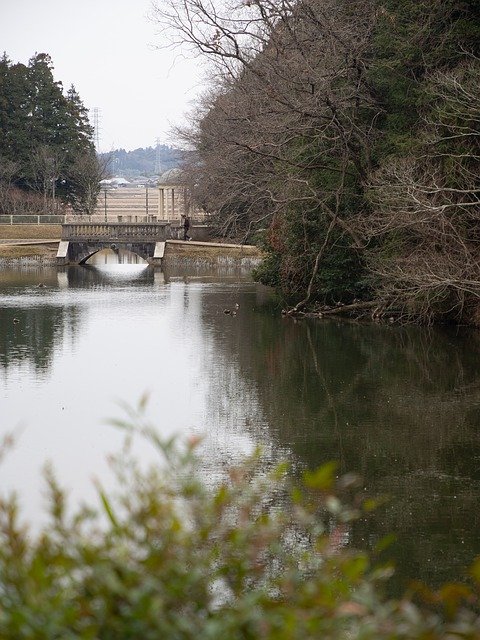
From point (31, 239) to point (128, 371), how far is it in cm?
4239

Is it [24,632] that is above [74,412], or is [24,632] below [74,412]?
above

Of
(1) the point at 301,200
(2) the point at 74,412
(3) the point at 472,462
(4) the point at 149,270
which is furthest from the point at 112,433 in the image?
(4) the point at 149,270

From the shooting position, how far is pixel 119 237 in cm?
5562

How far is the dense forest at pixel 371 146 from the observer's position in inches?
946

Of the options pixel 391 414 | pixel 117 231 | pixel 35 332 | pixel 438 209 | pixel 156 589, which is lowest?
pixel 35 332

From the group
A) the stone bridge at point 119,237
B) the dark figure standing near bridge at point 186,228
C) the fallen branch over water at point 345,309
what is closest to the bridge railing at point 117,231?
the stone bridge at point 119,237

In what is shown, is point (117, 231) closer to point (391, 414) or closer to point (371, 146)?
point (371, 146)

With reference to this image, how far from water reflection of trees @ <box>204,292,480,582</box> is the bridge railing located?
95.0ft

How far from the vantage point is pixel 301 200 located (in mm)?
29172

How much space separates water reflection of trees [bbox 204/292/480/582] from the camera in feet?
33.0

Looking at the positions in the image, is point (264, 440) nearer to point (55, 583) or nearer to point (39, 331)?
point (55, 583)

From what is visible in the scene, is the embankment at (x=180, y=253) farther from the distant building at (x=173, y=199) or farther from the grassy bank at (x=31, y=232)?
the distant building at (x=173, y=199)

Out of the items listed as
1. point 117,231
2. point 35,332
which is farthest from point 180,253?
point 35,332

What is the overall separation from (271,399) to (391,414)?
2.12 metres
